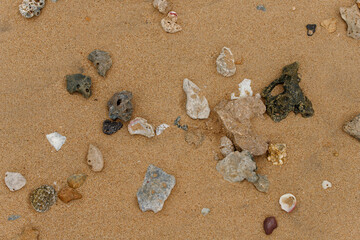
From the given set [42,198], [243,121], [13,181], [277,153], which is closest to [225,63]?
[243,121]

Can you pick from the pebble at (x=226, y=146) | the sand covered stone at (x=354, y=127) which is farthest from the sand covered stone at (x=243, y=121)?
the sand covered stone at (x=354, y=127)

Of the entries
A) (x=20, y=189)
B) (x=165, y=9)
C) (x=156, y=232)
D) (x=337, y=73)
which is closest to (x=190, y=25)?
(x=165, y=9)

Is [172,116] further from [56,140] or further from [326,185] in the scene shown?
[326,185]

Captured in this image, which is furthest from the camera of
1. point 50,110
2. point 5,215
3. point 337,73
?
point 337,73

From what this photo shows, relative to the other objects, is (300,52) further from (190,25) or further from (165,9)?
(165,9)

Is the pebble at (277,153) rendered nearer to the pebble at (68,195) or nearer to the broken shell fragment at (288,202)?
the broken shell fragment at (288,202)
